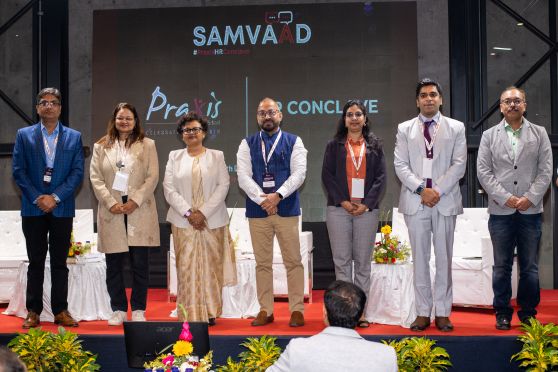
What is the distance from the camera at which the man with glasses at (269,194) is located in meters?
5.04

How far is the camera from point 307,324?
504 cm

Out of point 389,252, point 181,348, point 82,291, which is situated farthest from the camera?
point 82,291

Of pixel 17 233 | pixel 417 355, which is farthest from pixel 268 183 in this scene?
pixel 17 233

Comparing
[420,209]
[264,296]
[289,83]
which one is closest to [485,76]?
[289,83]

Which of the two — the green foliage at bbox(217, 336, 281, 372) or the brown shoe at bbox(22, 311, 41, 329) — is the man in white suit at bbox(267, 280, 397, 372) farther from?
the brown shoe at bbox(22, 311, 41, 329)

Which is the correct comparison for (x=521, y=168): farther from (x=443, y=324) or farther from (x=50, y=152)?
(x=50, y=152)

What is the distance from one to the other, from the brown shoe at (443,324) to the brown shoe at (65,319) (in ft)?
8.27

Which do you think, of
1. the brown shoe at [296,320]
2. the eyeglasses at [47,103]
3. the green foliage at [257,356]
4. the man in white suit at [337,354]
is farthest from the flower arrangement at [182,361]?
the eyeglasses at [47,103]

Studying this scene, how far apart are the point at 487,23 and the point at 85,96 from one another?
15.0 ft

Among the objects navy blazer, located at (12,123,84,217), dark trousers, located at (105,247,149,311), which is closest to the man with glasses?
dark trousers, located at (105,247,149,311)

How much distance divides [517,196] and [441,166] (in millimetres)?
533

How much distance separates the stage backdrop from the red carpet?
6.40 ft

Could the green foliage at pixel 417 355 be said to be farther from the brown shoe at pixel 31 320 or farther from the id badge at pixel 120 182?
the brown shoe at pixel 31 320

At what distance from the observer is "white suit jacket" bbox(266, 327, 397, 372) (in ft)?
7.47
